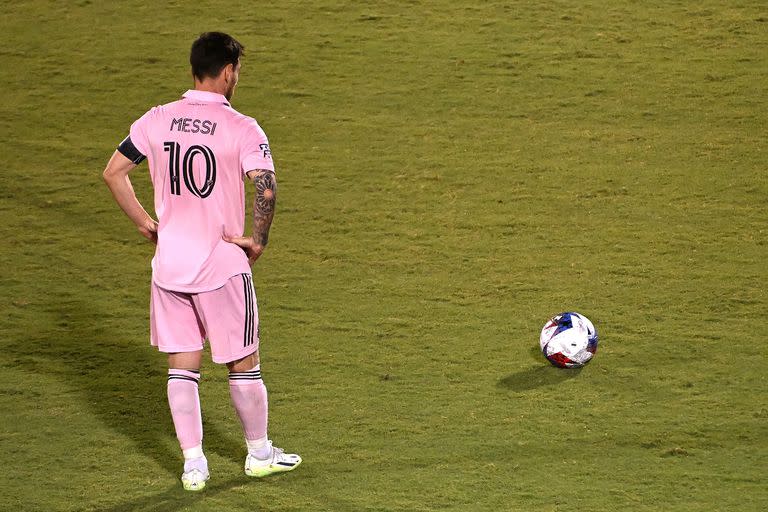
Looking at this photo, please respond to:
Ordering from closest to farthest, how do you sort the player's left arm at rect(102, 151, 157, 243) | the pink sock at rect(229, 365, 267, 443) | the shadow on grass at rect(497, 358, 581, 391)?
the player's left arm at rect(102, 151, 157, 243) < the pink sock at rect(229, 365, 267, 443) < the shadow on grass at rect(497, 358, 581, 391)

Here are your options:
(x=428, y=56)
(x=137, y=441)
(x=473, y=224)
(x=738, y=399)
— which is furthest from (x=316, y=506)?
(x=428, y=56)

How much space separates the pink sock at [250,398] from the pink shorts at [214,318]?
0.10 meters

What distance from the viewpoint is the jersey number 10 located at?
3.97 m

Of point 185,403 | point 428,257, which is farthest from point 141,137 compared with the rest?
point 428,257

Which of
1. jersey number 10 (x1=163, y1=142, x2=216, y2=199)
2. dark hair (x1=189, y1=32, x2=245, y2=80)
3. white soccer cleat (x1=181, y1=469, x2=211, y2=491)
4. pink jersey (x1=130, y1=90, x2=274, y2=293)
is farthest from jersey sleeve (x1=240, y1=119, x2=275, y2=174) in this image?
white soccer cleat (x1=181, y1=469, x2=211, y2=491)

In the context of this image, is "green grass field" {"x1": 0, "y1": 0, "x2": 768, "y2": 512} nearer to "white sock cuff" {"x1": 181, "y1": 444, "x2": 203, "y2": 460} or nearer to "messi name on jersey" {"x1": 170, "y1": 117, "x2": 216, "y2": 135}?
"white sock cuff" {"x1": 181, "y1": 444, "x2": 203, "y2": 460}

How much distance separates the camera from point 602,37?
8.85 m

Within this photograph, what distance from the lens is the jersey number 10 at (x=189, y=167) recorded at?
397 centimetres

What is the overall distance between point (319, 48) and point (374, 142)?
154 centimetres

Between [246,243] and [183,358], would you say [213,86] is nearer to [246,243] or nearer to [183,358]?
[246,243]

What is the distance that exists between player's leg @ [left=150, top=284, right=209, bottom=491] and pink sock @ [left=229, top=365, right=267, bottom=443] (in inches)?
6.0

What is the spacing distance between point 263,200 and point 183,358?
2.25ft

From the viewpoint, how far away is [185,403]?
416cm

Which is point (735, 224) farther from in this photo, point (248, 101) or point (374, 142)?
point (248, 101)
